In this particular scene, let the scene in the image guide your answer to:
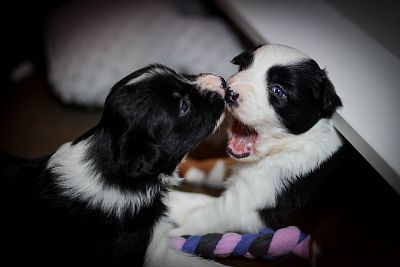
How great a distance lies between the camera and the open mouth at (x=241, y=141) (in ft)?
7.55

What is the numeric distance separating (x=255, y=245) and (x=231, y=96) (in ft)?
2.47

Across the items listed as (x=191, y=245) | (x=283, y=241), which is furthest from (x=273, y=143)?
(x=191, y=245)

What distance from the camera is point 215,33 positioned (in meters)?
3.47

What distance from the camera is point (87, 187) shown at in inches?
77.2

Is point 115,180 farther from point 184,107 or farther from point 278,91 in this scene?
point 278,91

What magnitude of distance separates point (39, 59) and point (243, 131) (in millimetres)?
2354

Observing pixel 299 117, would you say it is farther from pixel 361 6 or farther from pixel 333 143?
pixel 361 6

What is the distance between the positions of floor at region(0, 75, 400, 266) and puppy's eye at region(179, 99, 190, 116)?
2.79 feet

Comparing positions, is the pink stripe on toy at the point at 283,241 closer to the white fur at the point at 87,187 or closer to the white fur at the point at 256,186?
the white fur at the point at 256,186

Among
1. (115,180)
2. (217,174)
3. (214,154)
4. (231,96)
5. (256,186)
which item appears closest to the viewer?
(115,180)

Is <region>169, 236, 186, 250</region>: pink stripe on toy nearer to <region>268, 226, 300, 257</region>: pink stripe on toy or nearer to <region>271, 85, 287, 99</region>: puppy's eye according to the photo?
<region>268, 226, 300, 257</region>: pink stripe on toy

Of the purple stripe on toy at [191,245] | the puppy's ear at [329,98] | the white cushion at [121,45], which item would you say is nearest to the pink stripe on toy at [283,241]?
the purple stripe on toy at [191,245]

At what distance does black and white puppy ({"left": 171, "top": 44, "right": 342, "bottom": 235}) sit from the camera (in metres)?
2.08

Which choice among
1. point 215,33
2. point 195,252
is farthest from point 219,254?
point 215,33
